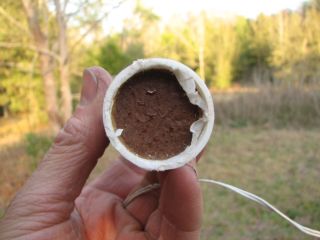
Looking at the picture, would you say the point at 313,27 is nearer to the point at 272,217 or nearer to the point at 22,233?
the point at 272,217

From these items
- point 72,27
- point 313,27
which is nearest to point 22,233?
point 72,27

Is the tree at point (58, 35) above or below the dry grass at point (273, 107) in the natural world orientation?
above

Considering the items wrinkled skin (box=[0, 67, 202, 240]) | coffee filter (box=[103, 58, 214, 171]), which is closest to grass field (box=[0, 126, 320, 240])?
wrinkled skin (box=[0, 67, 202, 240])

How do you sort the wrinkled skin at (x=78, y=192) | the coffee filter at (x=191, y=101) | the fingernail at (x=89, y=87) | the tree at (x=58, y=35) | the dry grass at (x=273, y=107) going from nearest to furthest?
the coffee filter at (x=191, y=101) → the wrinkled skin at (x=78, y=192) → the fingernail at (x=89, y=87) → the tree at (x=58, y=35) → the dry grass at (x=273, y=107)

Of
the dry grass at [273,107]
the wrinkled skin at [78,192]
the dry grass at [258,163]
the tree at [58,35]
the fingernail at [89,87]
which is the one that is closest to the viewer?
the wrinkled skin at [78,192]

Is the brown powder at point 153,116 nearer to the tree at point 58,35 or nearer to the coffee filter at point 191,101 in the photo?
the coffee filter at point 191,101

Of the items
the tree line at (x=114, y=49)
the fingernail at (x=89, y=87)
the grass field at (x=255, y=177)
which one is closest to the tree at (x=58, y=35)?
the tree line at (x=114, y=49)

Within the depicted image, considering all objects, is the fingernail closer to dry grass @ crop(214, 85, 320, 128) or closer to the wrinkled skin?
the wrinkled skin
